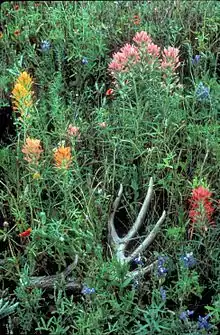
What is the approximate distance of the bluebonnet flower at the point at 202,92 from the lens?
3740 mm

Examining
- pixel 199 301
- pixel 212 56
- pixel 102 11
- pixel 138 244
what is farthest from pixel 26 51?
pixel 199 301

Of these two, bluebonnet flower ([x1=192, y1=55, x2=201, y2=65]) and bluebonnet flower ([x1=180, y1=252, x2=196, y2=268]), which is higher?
bluebonnet flower ([x1=192, y1=55, x2=201, y2=65])

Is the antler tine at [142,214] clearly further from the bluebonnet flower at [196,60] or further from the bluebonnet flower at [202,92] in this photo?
the bluebonnet flower at [196,60]

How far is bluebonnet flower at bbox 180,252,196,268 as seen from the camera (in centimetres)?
297

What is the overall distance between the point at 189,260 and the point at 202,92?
3.58 feet

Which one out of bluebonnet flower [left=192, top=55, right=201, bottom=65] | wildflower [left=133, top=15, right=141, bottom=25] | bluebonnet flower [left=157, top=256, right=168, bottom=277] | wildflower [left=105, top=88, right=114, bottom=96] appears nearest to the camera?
bluebonnet flower [left=157, top=256, right=168, bottom=277]

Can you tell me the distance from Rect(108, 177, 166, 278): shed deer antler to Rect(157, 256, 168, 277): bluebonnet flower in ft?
0.11

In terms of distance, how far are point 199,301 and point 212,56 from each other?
1.65 metres

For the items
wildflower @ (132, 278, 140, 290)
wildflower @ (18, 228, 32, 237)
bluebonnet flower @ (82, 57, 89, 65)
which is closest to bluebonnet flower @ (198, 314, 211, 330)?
wildflower @ (132, 278, 140, 290)

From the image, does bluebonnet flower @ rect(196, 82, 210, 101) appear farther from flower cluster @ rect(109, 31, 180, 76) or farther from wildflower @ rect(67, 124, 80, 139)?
wildflower @ rect(67, 124, 80, 139)

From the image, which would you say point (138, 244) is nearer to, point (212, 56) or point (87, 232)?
point (87, 232)

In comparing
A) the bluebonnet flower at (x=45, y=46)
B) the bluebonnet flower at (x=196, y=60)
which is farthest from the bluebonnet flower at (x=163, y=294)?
the bluebonnet flower at (x=45, y=46)

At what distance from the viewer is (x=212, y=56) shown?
164 inches

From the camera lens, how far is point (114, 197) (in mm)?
3482
